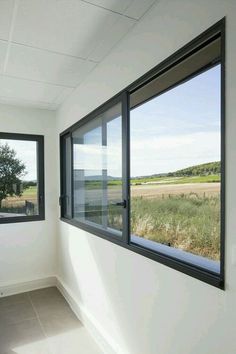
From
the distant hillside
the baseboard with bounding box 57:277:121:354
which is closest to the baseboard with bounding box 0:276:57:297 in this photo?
the baseboard with bounding box 57:277:121:354

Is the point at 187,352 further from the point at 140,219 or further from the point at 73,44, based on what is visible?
the point at 73,44

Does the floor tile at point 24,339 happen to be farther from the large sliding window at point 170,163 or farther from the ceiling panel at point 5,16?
the ceiling panel at point 5,16

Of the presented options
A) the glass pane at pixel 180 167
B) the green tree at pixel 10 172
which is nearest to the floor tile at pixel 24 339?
the glass pane at pixel 180 167

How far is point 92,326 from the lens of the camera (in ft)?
8.14

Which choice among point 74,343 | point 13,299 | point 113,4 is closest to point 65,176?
point 13,299

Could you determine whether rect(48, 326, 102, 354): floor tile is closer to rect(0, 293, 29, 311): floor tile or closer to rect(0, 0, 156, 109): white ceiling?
rect(0, 293, 29, 311): floor tile

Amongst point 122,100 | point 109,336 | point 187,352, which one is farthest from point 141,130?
point 109,336

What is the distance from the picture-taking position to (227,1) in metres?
1.17

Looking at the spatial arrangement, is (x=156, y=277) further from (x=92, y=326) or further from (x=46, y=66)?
(x=46, y=66)

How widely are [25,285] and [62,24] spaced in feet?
10.9

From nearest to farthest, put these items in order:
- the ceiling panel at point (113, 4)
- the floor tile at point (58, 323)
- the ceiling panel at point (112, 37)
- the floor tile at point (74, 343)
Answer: the ceiling panel at point (113, 4)
the ceiling panel at point (112, 37)
the floor tile at point (74, 343)
the floor tile at point (58, 323)

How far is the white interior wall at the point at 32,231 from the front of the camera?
3520 millimetres

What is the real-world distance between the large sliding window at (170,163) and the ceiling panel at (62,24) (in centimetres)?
48

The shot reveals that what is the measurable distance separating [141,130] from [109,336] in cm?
182
